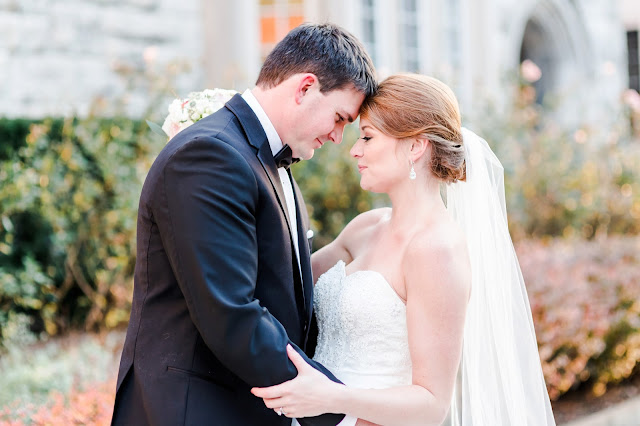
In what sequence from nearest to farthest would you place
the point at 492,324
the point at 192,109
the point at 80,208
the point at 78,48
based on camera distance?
1. the point at 192,109
2. the point at 492,324
3. the point at 80,208
4. the point at 78,48

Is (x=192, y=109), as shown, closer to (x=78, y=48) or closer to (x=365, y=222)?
(x=365, y=222)

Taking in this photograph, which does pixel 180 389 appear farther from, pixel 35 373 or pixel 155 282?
pixel 35 373

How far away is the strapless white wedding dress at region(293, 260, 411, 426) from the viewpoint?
2.56m

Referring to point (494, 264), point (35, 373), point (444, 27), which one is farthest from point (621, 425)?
point (444, 27)

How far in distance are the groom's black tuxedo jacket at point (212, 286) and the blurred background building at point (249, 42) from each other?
4.17 m

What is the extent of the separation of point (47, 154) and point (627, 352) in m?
4.96

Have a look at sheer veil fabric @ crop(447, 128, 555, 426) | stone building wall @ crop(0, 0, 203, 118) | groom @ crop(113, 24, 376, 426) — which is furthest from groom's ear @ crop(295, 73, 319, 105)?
stone building wall @ crop(0, 0, 203, 118)

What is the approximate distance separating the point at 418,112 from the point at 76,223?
12.7 ft

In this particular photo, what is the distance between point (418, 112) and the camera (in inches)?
102

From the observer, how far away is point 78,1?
6.61m

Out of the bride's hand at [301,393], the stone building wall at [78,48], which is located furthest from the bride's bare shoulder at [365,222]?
the stone building wall at [78,48]

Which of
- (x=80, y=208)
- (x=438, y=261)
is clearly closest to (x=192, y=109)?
(x=438, y=261)

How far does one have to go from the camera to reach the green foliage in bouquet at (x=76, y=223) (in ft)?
17.8

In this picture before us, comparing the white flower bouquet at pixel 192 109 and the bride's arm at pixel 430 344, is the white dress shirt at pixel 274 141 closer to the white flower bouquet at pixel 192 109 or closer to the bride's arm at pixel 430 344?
the white flower bouquet at pixel 192 109
